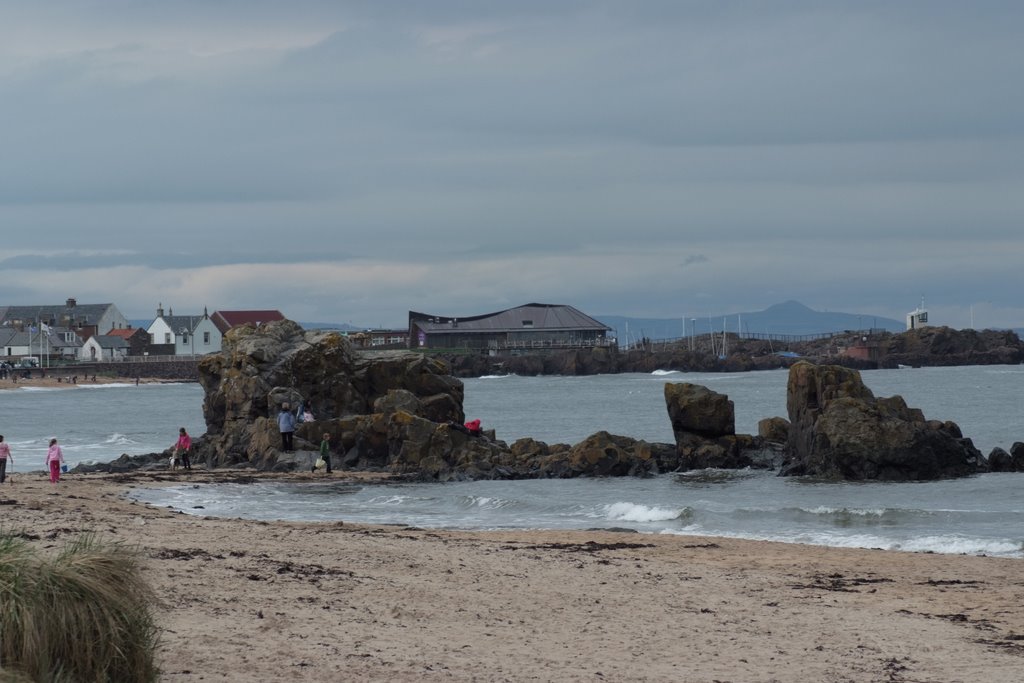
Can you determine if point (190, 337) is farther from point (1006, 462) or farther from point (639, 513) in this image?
point (639, 513)

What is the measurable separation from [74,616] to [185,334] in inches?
6689

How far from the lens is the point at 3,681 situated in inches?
290

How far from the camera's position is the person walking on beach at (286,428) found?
39531mm

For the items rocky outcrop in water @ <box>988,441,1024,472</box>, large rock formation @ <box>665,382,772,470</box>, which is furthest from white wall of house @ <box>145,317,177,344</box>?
rocky outcrop in water @ <box>988,441,1024,472</box>

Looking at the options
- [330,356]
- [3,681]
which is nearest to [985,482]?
[330,356]

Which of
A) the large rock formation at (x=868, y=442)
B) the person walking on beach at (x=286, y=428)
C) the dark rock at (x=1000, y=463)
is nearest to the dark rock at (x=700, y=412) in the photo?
the large rock formation at (x=868, y=442)

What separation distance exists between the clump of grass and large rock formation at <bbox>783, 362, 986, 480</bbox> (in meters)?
29.3

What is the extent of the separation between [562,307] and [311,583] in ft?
560

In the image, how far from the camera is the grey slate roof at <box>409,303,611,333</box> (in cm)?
17838

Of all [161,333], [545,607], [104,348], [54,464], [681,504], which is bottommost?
[681,504]

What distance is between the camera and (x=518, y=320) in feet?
594

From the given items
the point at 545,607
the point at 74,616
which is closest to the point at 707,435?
the point at 545,607

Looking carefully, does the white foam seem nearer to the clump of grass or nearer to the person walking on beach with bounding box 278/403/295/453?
the person walking on beach with bounding box 278/403/295/453

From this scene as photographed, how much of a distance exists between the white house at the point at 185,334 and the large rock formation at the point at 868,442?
469 feet
